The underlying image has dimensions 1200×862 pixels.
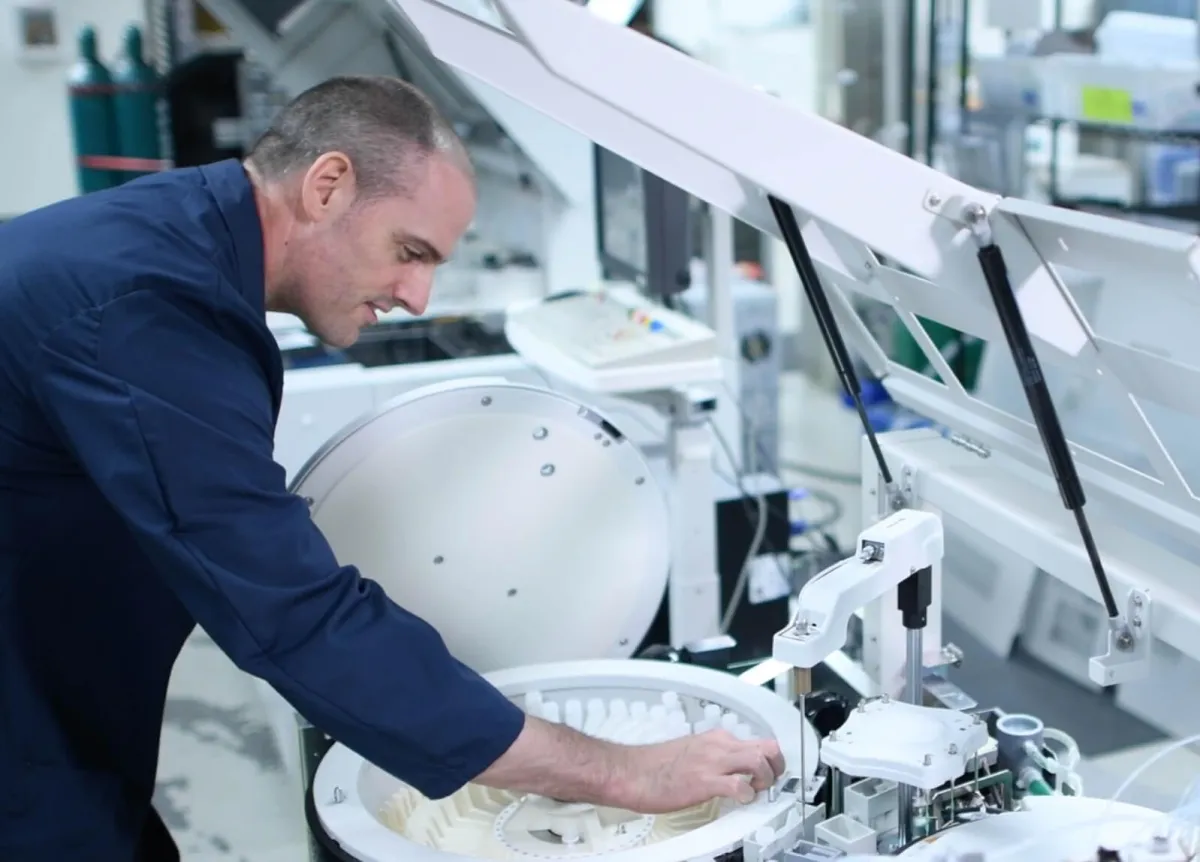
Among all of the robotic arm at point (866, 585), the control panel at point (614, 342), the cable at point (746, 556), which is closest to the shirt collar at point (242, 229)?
the robotic arm at point (866, 585)

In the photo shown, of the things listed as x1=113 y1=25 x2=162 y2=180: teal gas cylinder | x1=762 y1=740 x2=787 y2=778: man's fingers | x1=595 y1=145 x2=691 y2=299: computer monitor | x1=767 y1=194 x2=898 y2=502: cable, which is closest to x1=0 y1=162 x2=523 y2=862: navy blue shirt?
x1=762 y1=740 x2=787 y2=778: man's fingers

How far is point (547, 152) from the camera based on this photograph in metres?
2.92

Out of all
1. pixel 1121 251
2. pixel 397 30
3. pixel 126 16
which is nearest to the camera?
pixel 1121 251

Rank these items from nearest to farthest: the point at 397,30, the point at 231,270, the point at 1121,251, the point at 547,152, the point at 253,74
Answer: the point at 1121,251
the point at 231,270
the point at 547,152
the point at 397,30
the point at 253,74

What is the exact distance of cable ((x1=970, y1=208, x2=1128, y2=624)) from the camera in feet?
2.95

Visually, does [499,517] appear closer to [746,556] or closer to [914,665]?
[914,665]

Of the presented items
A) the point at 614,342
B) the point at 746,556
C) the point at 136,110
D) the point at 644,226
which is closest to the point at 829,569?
the point at 614,342

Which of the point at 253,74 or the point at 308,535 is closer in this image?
the point at 308,535

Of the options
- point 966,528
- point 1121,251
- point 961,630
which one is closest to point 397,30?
point 961,630

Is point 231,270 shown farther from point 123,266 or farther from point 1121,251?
point 1121,251

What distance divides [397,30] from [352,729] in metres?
2.52

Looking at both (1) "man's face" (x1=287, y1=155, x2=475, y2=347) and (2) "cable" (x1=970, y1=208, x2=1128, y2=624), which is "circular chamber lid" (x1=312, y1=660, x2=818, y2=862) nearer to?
(2) "cable" (x1=970, y1=208, x2=1128, y2=624)

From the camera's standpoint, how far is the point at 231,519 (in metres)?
0.99

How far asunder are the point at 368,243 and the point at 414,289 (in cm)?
7
